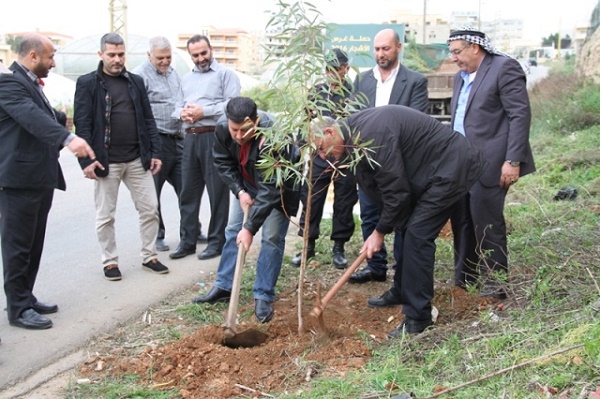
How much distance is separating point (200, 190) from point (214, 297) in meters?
1.81

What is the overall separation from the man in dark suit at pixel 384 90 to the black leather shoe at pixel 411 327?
4.72ft

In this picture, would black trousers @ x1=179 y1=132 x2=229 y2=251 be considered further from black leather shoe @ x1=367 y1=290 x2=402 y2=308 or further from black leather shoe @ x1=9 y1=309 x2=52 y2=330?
black leather shoe @ x1=9 y1=309 x2=52 y2=330

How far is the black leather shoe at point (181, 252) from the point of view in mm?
7004

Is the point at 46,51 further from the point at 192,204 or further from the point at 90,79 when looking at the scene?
the point at 192,204

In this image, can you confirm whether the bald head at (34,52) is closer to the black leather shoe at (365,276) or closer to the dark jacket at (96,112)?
the dark jacket at (96,112)

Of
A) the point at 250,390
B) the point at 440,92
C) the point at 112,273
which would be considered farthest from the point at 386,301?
the point at 440,92

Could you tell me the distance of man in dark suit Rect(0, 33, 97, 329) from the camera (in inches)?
190

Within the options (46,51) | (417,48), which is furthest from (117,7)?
(46,51)

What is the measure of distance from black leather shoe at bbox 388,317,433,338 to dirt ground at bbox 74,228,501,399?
9 cm

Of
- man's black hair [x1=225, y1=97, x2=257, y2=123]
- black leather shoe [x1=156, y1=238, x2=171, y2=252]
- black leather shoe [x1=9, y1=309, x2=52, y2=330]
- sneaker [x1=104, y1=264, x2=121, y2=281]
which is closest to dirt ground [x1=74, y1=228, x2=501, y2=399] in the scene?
black leather shoe [x1=9, y1=309, x2=52, y2=330]

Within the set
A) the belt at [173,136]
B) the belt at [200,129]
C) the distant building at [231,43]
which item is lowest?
the distant building at [231,43]

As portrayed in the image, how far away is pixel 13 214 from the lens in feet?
16.1

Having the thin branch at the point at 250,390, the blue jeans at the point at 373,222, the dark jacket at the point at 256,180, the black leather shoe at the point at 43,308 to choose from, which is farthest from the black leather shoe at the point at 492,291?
the black leather shoe at the point at 43,308

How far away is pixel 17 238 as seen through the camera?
4.94m
